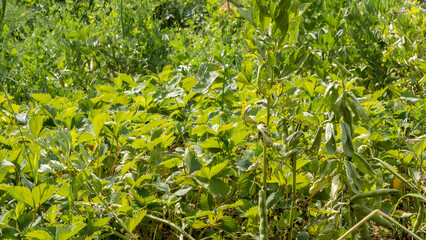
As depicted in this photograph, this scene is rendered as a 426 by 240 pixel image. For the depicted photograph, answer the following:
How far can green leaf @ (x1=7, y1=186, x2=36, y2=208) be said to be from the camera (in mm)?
1177

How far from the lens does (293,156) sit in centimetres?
134

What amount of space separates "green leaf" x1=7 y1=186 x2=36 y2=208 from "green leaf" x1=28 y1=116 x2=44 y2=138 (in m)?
0.41

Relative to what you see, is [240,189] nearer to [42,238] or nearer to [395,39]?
[42,238]

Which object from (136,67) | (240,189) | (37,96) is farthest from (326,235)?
(136,67)

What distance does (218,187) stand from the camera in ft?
4.60

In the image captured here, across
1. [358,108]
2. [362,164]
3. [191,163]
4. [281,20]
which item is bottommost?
[191,163]

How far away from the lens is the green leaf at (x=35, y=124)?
5.15 ft

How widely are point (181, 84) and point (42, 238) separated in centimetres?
152

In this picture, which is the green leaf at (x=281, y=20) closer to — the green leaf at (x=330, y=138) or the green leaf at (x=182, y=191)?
the green leaf at (x=330, y=138)

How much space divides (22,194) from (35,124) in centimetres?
42

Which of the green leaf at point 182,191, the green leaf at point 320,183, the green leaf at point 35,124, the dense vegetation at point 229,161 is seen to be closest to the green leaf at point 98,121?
the dense vegetation at point 229,161

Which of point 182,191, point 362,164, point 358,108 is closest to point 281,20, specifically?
point 358,108

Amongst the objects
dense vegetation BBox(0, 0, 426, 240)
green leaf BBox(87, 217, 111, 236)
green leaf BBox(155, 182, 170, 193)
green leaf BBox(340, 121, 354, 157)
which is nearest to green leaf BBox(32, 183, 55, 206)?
dense vegetation BBox(0, 0, 426, 240)

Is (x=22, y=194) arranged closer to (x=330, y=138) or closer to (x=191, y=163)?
(x=191, y=163)
